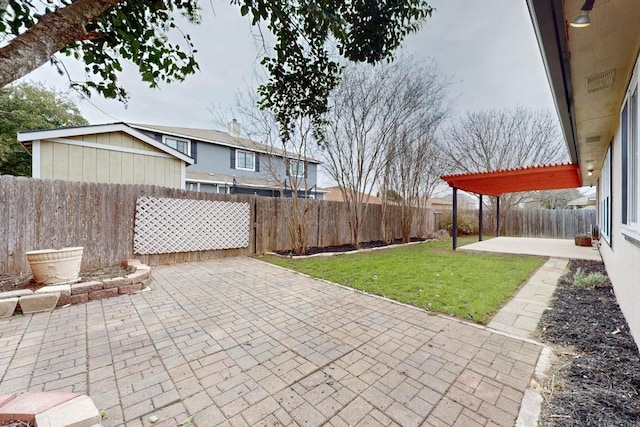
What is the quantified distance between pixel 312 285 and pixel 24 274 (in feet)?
16.4

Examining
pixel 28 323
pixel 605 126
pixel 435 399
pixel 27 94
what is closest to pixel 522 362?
pixel 435 399

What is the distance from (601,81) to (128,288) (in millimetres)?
6757

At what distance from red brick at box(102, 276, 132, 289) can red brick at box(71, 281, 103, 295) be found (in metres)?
0.08

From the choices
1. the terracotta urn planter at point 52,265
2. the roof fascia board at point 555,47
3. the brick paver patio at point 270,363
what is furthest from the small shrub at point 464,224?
the terracotta urn planter at point 52,265

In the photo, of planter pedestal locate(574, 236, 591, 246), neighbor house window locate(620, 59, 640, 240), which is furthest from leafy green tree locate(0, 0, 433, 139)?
planter pedestal locate(574, 236, 591, 246)

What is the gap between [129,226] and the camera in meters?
5.87

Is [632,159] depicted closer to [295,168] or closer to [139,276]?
[139,276]

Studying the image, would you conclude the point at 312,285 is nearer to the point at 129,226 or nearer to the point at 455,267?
the point at 455,267

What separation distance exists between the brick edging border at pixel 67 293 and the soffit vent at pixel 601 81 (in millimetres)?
6577

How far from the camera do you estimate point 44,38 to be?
4.46ft

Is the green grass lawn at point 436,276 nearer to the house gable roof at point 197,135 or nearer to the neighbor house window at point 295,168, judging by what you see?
the neighbor house window at point 295,168

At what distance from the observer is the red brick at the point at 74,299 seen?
3625 mm

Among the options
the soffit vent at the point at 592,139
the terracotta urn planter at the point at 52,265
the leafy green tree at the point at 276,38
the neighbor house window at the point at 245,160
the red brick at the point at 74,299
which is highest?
the neighbor house window at the point at 245,160

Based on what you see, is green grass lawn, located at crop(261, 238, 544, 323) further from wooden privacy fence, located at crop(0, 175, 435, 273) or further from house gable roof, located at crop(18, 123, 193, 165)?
house gable roof, located at crop(18, 123, 193, 165)
